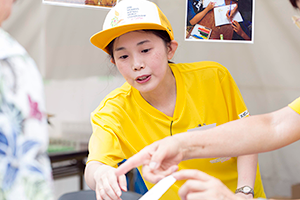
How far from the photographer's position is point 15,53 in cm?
39

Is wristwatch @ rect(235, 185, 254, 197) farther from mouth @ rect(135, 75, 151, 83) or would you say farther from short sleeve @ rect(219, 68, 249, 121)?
mouth @ rect(135, 75, 151, 83)

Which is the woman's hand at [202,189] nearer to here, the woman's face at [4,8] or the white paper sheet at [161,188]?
the white paper sheet at [161,188]

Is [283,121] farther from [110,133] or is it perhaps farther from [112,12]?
[112,12]

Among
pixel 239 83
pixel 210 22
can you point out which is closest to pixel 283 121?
pixel 210 22

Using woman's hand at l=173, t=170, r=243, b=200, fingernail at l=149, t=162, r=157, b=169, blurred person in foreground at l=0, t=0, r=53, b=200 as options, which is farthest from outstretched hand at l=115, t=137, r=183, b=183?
blurred person in foreground at l=0, t=0, r=53, b=200

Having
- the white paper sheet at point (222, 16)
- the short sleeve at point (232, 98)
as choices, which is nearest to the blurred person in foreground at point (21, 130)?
the short sleeve at point (232, 98)

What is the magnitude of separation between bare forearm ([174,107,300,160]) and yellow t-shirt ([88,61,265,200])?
319mm

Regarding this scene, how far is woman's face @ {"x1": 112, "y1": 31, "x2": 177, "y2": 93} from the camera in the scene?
958 millimetres

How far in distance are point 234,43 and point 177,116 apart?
845 mm

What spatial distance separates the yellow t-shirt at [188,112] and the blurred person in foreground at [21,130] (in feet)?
2.10

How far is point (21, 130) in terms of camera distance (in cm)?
38

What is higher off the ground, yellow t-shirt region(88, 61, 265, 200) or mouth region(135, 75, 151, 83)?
mouth region(135, 75, 151, 83)

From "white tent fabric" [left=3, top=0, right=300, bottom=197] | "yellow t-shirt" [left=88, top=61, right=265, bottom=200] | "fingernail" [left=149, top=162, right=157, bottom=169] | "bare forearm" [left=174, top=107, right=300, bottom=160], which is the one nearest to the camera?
"fingernail" [left=149, top=162, right=157, bottom=169]

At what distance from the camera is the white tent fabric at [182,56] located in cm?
165
